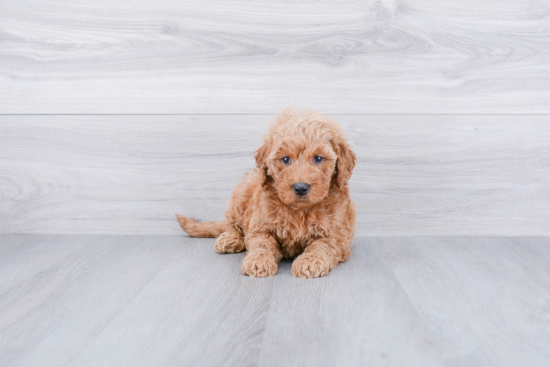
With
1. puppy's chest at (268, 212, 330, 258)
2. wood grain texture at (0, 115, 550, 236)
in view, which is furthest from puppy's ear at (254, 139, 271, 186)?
wood grain texture at (0, 115, 550, 236)

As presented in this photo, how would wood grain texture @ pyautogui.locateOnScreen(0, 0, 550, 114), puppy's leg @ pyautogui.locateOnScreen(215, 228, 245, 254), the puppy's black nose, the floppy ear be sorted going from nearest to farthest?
the puppy's black nose < the floppy ear < puppy's leg @ pyautogui.locateOnScreen(215, 228, 245, 254) < wood grain texture @ pyautogui.locateOnScreen(0, 0, 550, 114)

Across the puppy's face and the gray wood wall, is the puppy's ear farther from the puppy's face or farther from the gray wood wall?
the gray wood wall

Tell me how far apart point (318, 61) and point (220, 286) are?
126 cm

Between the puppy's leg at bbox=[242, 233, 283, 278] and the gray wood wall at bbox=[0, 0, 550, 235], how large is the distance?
1.92 feet

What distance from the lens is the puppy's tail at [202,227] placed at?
2.16 m

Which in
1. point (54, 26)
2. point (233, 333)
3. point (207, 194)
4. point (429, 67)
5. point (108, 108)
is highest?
point (54, 26)

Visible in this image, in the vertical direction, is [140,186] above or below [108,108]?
below

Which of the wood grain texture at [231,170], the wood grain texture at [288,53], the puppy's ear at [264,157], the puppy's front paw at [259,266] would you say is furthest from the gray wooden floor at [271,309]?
the wood grain texture at [288,53]

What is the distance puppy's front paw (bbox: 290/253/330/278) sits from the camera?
1576mm

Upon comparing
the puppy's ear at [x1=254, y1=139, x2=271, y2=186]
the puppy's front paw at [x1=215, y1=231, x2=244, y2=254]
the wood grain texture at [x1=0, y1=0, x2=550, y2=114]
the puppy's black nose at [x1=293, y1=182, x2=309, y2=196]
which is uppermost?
the wood grain texture at [x1=0, y1=0, x2=550, y2=114]

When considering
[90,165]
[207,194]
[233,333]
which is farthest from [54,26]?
[233,333]

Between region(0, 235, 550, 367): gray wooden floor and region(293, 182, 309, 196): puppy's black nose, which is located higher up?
region(293, 182, 309, 196): puppy's black nose

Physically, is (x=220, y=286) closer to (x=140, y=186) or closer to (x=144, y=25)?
(x=140, y=186)

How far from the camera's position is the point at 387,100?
85.5 inches
